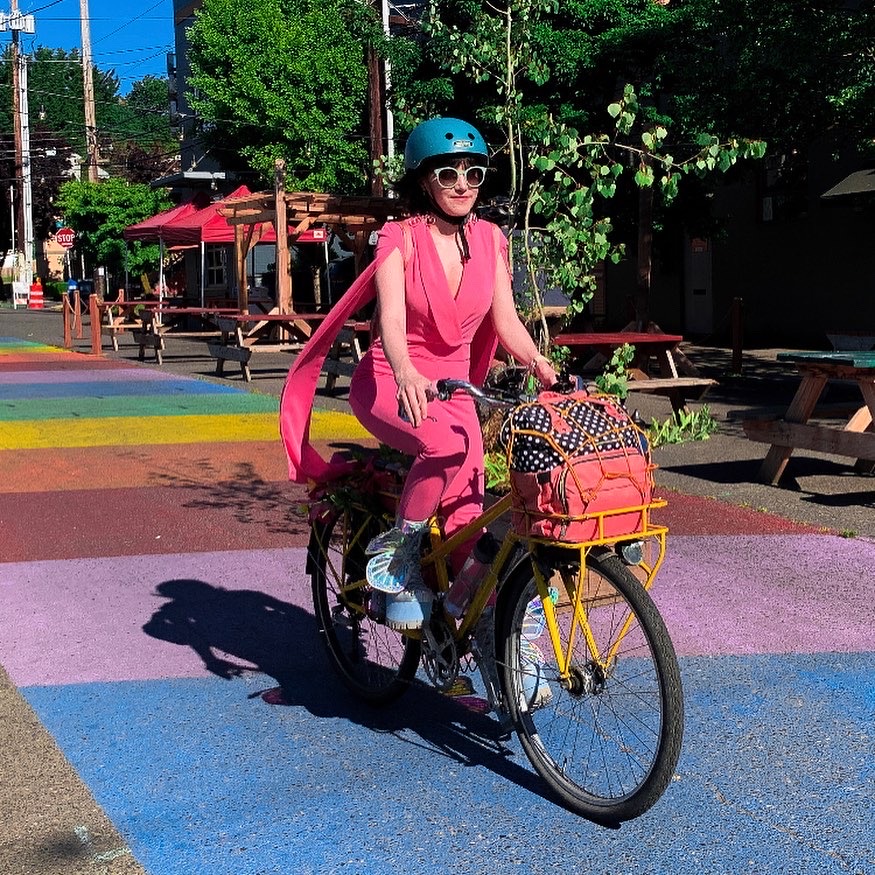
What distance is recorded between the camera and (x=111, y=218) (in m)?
42.2

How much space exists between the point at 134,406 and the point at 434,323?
11185 millimetres

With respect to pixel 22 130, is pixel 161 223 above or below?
below

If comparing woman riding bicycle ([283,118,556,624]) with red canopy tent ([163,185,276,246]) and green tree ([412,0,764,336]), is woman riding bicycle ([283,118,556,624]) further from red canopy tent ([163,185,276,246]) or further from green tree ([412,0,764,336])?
red canopy tent ([163,185,276,246])

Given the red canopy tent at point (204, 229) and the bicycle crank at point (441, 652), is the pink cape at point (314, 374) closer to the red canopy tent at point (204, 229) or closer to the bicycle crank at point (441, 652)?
the bicycle crank at point (441, 652)

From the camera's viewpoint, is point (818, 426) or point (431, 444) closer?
point (431, 444)

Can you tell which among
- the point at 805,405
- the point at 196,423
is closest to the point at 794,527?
the point at 805,405

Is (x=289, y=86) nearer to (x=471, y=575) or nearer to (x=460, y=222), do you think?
(x=460, y=222)

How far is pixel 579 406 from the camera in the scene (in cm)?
348

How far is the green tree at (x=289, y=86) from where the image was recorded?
100 ft

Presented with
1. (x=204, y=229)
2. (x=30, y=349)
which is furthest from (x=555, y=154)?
(x=204, y=229)

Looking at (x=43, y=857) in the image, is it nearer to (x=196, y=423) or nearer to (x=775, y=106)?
(x=196, y=423)

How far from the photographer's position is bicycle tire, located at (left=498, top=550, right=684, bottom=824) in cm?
339

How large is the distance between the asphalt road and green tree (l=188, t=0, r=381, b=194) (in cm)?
2277

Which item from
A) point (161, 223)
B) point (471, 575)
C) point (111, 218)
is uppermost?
point (111, 218)
